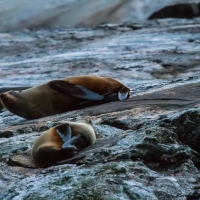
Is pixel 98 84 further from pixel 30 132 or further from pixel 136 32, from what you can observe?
pixel 136 32

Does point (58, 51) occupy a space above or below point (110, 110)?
below

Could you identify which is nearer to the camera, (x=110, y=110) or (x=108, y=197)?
(x=108, y=197)

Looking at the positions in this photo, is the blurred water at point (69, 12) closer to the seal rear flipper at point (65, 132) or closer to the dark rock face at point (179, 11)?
the dark rock face at point (179, 11)

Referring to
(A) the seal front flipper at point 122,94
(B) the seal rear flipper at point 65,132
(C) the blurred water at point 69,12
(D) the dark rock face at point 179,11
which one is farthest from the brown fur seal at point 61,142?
(D) the dark rock face at point 179,11

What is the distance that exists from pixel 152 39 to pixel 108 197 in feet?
28.2

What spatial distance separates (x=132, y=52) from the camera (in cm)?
934

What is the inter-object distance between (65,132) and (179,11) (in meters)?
13.4

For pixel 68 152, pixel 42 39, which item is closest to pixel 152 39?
pixel 42 39

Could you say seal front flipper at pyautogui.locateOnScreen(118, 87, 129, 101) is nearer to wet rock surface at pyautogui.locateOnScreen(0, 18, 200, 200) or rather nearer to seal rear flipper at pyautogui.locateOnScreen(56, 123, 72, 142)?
wet rock surface at pyautogui.locateOnScreen(0, 18, 200, 200)

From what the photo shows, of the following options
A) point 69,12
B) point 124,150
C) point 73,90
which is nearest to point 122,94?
point 73,90

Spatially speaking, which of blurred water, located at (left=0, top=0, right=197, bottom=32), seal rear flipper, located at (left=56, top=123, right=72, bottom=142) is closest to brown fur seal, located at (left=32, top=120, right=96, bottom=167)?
seal rear flipper, located at (left=56, top=123, right=72, bottom=142)

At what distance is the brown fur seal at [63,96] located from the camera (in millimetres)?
4422

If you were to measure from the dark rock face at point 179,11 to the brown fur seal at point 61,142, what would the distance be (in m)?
13.0

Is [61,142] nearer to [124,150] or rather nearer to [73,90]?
[124,150]
